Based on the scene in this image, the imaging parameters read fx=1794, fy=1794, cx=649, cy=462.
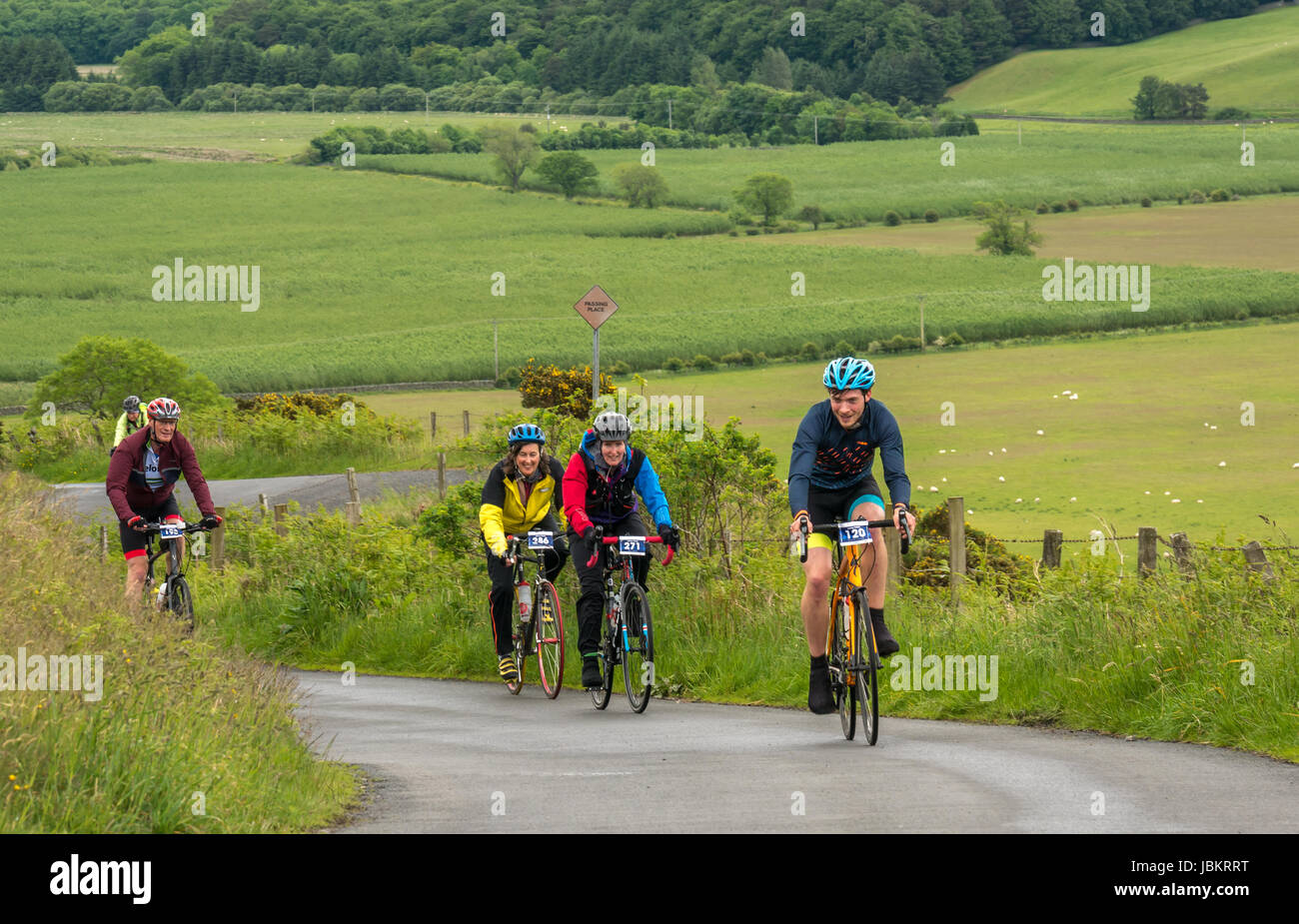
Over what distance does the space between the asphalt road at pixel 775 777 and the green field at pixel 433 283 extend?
66.2 meters

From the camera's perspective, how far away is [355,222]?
133m

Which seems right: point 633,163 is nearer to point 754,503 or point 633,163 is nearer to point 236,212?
point 236,212

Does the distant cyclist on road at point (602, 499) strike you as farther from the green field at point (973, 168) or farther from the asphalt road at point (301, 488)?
the green field at point (973, 168)

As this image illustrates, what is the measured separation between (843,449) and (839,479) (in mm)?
231

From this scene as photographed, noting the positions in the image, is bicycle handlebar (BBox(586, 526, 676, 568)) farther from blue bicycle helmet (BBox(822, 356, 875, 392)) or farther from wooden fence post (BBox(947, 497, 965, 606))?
wooden fence post (BBox(947, 497, 965, 606))

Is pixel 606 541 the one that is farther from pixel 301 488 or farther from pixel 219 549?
pixel 301 488

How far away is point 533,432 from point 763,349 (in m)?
71.7

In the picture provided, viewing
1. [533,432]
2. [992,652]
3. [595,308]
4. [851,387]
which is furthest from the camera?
[595,308]

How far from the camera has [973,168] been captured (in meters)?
159

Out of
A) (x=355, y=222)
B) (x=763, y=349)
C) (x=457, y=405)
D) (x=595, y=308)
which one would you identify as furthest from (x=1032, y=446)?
(x=355, y=222)

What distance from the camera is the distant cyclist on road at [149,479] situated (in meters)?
14.1

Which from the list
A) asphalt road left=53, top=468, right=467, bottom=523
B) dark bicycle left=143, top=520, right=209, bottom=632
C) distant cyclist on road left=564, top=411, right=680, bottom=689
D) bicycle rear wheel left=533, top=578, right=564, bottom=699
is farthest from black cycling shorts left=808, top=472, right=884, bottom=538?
asphalt road left=53, top=468, right=467, bottom=523

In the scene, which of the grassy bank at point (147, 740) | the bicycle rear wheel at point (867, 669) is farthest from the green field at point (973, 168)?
the grassy bank at point (147, 740)

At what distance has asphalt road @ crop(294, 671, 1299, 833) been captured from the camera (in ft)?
24.9
